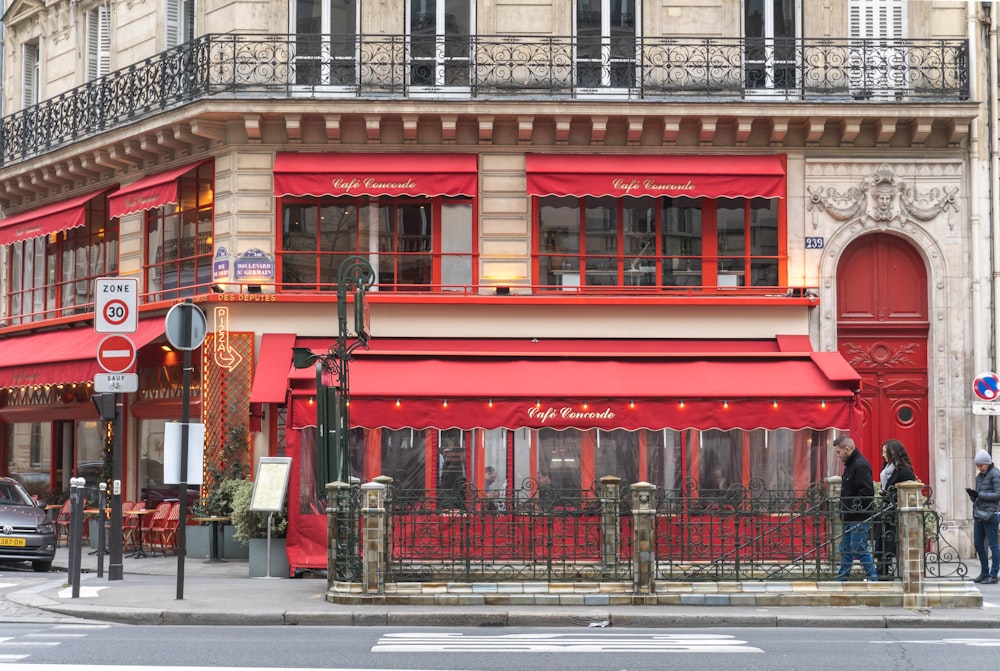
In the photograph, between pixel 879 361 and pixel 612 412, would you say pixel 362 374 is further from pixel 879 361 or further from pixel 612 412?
pixel 879 361

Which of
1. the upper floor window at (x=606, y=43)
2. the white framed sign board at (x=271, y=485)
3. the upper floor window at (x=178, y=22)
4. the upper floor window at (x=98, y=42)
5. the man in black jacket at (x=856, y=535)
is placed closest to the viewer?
the man in black jacket at (x=856, y=535)

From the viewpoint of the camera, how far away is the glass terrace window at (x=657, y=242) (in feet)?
76.3

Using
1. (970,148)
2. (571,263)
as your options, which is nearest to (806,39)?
(970,148)

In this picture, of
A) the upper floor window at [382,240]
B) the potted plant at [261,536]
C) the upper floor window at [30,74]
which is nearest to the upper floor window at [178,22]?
the upper floor window at [382,240]

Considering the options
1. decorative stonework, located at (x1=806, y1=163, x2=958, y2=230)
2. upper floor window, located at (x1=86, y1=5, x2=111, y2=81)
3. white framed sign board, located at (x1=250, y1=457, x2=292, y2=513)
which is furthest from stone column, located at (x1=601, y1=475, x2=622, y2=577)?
upper floor window, located at (x1=86, y1=5, x2=111, y2=81)

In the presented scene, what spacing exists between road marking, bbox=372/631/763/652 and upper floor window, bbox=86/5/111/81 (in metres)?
16.4

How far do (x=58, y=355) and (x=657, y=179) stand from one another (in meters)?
10.4

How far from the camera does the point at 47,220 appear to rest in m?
26.4

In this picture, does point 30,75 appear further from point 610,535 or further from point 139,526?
point 610,535

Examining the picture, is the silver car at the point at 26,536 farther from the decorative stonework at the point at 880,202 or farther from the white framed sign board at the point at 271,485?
the decorative stonework at the point at 880,202

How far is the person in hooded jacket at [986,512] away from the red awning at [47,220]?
49.5 ft

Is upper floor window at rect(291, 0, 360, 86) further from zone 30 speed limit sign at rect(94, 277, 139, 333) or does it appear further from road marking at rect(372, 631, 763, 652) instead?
road marking at rect(372, 631, 763, 652)

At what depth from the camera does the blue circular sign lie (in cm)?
2169

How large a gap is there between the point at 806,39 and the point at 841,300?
13.3 feet
